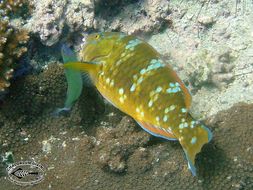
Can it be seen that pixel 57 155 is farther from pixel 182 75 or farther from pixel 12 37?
pixel 182 75

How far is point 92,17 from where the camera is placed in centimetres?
412

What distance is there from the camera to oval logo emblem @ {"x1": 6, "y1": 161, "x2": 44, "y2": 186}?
12.2ft

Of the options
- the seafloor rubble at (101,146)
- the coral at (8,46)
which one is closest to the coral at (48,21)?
the coral at (8,46)

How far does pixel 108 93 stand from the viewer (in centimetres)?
339

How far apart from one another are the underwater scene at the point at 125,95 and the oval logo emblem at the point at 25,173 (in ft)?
0.04

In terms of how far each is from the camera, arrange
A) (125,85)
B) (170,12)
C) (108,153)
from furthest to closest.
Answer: (170,12) → (108,153) → (125,85)

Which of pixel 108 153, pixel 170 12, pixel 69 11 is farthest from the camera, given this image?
pixel 170 12

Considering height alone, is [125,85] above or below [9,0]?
below

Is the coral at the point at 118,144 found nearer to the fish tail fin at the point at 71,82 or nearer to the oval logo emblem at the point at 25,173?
the fish tail fin at the point at 71,82

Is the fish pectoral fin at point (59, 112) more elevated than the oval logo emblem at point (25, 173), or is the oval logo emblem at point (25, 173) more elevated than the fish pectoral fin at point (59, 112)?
the fish pectoral fin at point (59, 112)

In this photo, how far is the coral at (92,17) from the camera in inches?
155

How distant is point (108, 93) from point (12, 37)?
4.64 ft

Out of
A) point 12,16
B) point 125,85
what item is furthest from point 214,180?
point 12,16

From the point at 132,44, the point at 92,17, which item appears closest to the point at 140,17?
the point at 92,17
